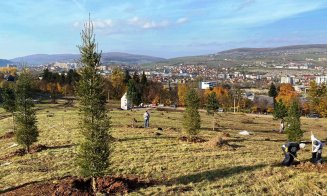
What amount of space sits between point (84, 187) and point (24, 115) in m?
14.7

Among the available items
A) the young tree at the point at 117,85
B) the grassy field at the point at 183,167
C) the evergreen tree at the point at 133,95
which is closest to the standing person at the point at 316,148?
the grassy field at the point at 183,167

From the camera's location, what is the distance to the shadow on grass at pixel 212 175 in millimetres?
19844

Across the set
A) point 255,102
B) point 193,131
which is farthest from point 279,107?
point 255,102

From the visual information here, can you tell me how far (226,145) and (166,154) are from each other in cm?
695

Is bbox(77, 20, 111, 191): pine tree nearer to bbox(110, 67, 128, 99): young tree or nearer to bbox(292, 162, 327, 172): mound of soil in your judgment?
bbox(292, 162, 327, 172): mound of soil

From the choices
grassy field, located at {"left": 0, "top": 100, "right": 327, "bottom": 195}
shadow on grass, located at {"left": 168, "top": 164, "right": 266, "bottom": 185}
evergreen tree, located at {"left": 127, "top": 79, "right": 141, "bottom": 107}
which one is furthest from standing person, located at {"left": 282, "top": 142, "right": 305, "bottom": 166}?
evergreen tree, located at {"left": 127, "top": 79, "right": 141, "bottom": 107}

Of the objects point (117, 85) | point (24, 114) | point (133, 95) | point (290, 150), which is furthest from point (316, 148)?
point (117, 85)

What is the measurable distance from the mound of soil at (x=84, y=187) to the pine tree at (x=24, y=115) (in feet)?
37.5

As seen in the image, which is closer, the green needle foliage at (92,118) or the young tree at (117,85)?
the green needle foliage at (92,118)

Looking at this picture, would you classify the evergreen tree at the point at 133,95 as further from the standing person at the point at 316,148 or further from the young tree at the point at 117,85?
the standing person at the point at 316,148

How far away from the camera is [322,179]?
750 inches

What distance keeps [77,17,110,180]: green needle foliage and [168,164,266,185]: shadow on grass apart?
4138 millimetres

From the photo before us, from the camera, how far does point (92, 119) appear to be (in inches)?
712

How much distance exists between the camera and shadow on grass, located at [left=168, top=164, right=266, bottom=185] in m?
19.8
